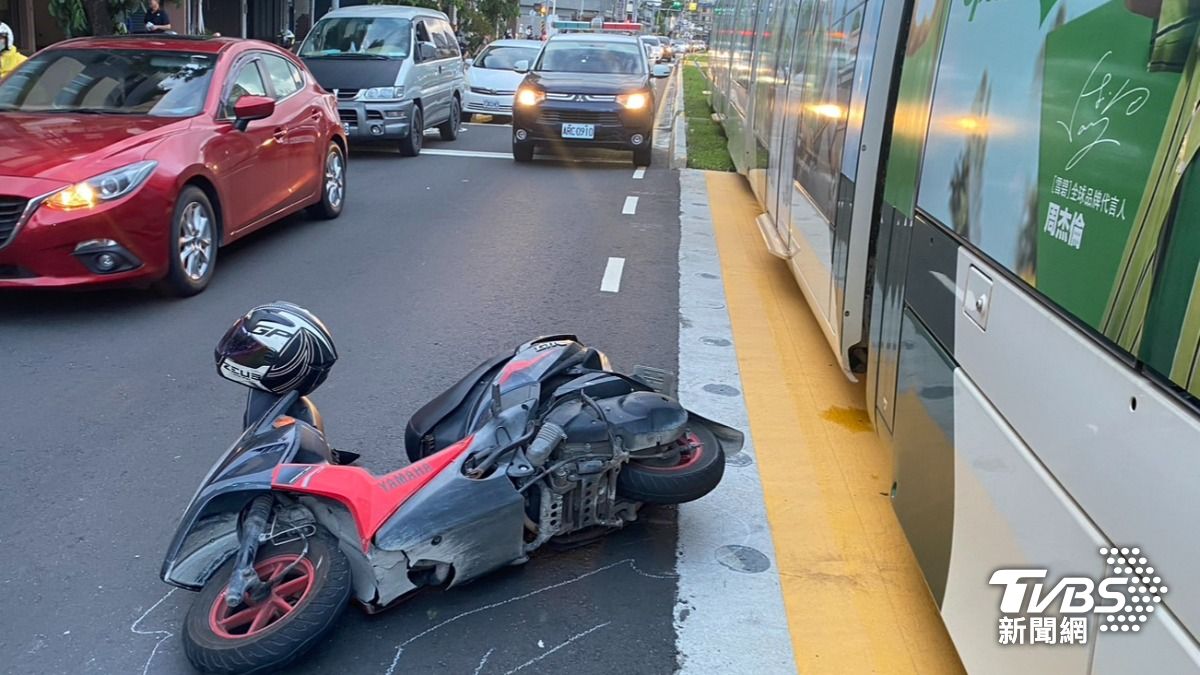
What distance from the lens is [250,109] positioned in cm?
792

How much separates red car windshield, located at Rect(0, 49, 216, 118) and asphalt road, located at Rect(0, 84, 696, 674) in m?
1.30

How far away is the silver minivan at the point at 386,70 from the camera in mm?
14711

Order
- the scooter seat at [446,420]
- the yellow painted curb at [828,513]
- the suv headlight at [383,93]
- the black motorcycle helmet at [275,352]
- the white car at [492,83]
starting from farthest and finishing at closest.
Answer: the white car at [492,83], the suv headlight at [383,93], the scooter seat at [446,420], the black motorcycle helmet at [275,352], the yellow painted curb at [828,513]

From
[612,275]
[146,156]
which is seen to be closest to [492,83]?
[612,275]

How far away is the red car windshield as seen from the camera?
783 cm

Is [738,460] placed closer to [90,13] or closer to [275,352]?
[275,352]

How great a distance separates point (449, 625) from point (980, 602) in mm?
1636

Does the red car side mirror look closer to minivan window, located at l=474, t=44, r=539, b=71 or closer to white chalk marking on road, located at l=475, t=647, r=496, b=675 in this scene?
white chalk marking on road, located at l=475, t=647, r=496, b=675

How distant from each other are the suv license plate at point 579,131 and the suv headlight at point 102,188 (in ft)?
27.3

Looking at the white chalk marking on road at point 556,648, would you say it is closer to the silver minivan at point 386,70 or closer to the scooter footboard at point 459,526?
the scooter footboard at point 459,526

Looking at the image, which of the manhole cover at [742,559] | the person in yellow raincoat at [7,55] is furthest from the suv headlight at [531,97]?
the manhole cover at [742,559]

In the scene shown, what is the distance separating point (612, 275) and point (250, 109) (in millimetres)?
2924

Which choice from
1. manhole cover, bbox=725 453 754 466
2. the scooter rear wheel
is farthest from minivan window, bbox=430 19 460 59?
the scooter rear wheel

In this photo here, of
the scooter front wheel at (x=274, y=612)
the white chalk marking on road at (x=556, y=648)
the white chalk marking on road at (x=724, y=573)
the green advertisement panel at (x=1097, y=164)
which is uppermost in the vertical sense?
the green advertisement panel at (x=1097, y=164)
